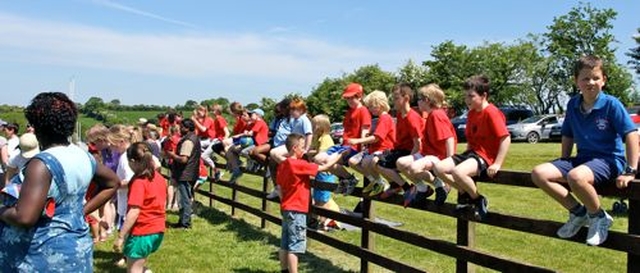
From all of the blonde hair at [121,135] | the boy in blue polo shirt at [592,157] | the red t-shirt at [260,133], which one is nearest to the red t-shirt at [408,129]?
the boy in blue polo shirt at [592,157]

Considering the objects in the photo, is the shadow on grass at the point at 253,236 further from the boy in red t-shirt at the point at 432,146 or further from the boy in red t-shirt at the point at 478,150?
the boy in red t-shirt at the point at 478,150

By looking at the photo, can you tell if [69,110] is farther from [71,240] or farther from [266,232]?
[266,232]

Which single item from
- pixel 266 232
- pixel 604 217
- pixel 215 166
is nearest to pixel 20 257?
pixel 604 217

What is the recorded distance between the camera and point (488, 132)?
554 cm

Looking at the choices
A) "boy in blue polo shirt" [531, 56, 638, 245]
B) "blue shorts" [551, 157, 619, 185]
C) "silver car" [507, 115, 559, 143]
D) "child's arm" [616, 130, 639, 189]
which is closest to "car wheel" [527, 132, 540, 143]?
"silver car" [507, 115, 559, 143]

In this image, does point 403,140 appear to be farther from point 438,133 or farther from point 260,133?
point 260,133

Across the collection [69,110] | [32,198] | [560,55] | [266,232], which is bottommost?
[266,232]

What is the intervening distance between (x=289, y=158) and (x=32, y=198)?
4323mm

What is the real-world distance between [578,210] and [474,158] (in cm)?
111

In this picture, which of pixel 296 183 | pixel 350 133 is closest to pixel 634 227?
pixel 296 183

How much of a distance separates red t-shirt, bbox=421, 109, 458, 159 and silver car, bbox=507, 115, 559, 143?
97.3 feet

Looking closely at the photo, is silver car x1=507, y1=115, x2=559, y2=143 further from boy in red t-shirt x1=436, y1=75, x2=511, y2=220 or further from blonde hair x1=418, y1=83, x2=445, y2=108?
boy in red t-shirt x1=436, y1=75, x2=511, y2=220

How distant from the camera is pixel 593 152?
15.0ft

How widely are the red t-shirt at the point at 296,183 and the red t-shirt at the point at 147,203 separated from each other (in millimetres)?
1381
